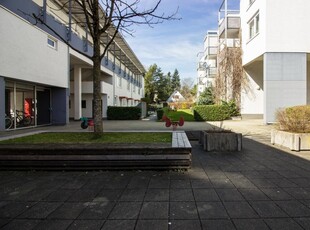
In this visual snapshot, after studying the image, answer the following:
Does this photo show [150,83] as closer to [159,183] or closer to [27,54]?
[27,54]

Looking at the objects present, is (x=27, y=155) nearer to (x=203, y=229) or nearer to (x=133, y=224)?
(x=133, y=224)

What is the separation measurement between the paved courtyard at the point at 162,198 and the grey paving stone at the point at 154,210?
13 mm

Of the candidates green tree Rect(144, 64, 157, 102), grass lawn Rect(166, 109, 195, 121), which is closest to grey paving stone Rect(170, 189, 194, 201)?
grass lawn Rect(166, 109, 195, 121)

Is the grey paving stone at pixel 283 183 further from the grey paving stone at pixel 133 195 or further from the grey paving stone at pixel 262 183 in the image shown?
the grey paving stone at pixel 133 195

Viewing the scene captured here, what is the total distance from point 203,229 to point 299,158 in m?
5.14

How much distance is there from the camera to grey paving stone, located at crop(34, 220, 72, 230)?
10.4 ft

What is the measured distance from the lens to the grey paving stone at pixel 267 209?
350cm

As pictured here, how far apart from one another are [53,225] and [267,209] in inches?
111

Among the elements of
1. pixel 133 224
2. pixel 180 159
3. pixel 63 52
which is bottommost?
pixel 133 224

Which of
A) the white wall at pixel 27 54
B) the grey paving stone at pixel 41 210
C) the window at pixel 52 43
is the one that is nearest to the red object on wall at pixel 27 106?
the white wall at pixel 27 54

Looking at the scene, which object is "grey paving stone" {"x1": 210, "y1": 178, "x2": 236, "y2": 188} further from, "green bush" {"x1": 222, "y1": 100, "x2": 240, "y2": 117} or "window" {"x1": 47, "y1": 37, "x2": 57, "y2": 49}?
"green bush" {"x1": 222, "y1": 100, "x2": 240, "y2": 117}

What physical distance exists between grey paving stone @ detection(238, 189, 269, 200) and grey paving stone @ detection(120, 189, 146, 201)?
1640 millimetres

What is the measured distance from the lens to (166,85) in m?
81.6

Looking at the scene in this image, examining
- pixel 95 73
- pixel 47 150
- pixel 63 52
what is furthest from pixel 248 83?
pixel 47 150
